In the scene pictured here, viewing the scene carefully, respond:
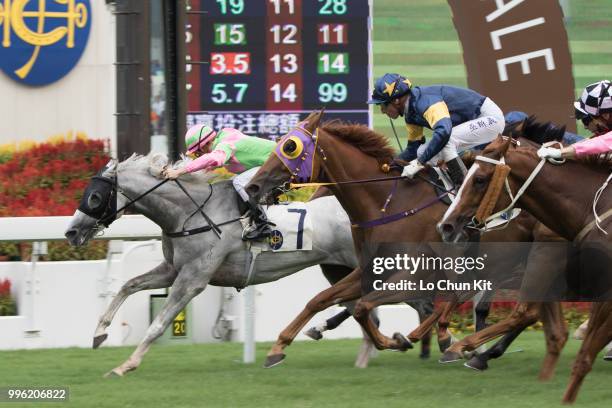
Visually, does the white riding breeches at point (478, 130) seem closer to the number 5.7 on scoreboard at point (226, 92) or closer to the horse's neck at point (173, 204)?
the horse's neck at point (173, 204)

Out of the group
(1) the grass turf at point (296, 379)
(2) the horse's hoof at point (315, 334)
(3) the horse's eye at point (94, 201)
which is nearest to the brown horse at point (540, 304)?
(1) the grass turf at point (296, 379)

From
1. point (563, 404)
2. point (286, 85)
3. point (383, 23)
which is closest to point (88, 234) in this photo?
point (563, 404)

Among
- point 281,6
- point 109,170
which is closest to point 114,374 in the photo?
point 109,170

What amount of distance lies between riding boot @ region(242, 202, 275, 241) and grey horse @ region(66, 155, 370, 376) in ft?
0.22

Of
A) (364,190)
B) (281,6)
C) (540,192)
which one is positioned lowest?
(364,190)

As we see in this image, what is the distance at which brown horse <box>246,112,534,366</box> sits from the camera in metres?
7.84

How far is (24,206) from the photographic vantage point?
1046 cm

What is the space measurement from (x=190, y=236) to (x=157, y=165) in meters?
0.52

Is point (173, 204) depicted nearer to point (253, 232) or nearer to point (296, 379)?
point (253, 232)

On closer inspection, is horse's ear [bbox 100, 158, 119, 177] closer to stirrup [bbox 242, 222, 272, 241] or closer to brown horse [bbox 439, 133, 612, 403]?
stirrup [bbox 242, 222, 272, 241]

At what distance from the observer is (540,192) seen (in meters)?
6.67

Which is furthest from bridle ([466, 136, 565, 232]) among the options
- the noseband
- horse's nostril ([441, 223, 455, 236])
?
horse's nostril ([441, 223, 455, 236])

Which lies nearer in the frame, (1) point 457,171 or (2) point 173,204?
(1) point 457,171
